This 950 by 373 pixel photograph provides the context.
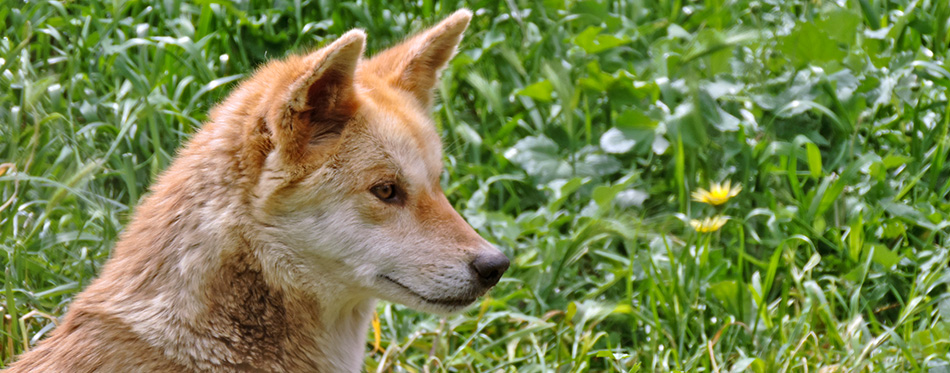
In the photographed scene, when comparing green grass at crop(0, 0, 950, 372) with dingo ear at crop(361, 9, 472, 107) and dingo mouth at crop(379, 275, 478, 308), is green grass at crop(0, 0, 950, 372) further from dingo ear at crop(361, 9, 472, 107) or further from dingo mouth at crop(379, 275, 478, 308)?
dingo ear at crop(361, 9, 472, 107)

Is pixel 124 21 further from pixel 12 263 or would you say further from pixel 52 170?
pixel 12 263

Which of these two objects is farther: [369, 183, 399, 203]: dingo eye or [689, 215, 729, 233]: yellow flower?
[689, 215, 729, 233]: yellow flower

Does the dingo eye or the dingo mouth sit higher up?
the dingo eye

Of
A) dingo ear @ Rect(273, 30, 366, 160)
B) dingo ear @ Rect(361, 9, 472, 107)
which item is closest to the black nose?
dingo ear @ Rect(273, 30, 366, 160)

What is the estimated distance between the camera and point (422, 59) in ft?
12.2

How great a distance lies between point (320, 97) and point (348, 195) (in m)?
0.31

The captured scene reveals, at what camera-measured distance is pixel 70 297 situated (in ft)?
13.6

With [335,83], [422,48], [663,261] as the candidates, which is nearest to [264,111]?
[335,83]

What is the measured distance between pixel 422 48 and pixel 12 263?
1.88m

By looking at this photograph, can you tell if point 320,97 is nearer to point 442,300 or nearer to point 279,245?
point 279,245

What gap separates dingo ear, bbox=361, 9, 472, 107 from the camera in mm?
3613

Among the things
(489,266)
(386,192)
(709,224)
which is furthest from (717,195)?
(386,192)

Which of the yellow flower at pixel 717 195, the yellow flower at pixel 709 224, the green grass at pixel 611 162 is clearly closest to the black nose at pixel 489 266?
the green grass at pixel 611 162

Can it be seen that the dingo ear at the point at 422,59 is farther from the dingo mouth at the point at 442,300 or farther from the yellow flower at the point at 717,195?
the yellow flower at the point at 717,195
